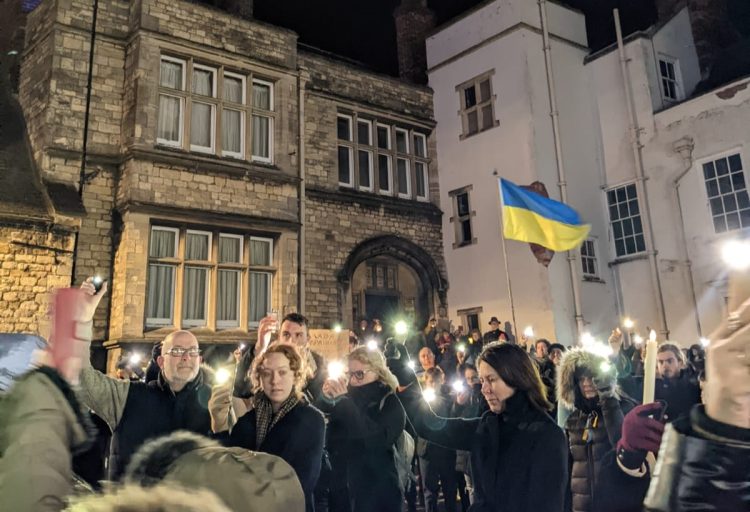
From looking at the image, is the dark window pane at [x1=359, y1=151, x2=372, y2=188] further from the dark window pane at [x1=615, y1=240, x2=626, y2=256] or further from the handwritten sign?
the dark window pane at [x1=615, y1=240, x2=626, y2=256]

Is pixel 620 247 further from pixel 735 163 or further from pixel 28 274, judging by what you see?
pixel 28 274

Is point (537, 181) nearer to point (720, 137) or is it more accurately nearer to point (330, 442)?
point (720, 137)

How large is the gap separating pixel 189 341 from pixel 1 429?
90.9 inches

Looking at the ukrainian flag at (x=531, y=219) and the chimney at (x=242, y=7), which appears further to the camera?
the chimney at (x=242, y=7)

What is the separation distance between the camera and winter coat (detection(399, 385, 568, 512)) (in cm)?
261

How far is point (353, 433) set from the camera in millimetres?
3984

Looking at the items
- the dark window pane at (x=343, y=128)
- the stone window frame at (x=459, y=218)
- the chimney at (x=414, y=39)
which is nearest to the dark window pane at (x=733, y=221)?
the stone window frame at (x=459, y=218)

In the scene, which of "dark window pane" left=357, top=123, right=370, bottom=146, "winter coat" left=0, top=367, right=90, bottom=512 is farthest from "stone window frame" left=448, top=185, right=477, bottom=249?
"winter coat" left=0, top=367, right=90, bottom=512

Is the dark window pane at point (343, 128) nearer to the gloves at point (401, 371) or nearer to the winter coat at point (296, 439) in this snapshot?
the gloves at point (401, 371)

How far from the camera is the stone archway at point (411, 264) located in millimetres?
13891

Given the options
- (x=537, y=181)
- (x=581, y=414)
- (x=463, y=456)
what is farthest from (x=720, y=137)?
(x=581, y=414)

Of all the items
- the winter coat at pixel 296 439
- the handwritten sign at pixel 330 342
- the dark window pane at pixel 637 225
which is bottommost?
the winter coat at pixel 296 439

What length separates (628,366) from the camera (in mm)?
7754

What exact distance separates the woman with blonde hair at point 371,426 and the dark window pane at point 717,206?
11.9 meters
